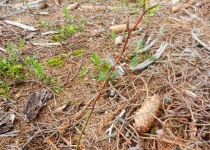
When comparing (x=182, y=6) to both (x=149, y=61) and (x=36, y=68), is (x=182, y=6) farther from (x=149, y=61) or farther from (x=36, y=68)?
(x=36, y=68)

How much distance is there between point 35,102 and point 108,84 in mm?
685

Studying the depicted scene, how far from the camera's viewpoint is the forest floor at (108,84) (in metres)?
1.63

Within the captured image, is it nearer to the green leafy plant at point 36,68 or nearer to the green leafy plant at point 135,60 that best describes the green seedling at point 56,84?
the green leafy plant at point 36,68

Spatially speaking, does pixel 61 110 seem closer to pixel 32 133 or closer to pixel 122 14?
pixel 32 133

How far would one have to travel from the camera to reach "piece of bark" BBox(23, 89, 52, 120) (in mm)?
1819

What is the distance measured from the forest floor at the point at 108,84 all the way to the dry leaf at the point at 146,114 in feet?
0.09

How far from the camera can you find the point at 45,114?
185 centimetres

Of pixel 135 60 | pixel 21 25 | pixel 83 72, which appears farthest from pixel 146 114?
pixel 21 25

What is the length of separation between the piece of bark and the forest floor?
0.12ft

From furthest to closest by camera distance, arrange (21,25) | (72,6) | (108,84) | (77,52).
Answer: (72,6) < (21,25) < (77,52) < (108,84)

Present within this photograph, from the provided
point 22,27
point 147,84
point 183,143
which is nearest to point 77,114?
point 147,84

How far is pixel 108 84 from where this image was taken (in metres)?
2.03

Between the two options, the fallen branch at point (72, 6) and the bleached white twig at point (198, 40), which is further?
the fallen branch at point (72, 6)

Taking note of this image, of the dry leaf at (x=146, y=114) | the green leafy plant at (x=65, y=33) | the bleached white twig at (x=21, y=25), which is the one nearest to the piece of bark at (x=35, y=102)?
the dry leaf at (x=146, y=114)
